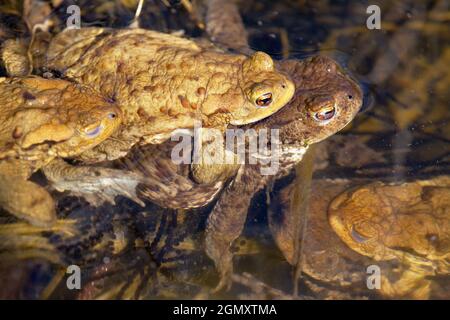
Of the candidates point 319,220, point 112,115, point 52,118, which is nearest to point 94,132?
point 112,115

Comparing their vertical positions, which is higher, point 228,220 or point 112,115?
point 112,115

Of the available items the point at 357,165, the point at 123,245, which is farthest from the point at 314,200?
the point at 123,245

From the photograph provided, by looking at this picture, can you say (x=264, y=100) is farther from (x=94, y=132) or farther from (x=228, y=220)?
(x=94, y=132)

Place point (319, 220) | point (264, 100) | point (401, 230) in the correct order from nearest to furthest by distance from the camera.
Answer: point (264, 100)
point (401, 230)
point (319, 220)

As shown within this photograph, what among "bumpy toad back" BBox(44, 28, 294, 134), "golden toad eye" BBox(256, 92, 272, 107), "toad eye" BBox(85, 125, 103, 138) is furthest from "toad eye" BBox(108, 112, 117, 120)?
"golden toad eye" BBox(256, 92, 272, 107)

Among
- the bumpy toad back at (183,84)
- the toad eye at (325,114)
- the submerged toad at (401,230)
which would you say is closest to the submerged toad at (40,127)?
the bumpy toad back at (183,84)

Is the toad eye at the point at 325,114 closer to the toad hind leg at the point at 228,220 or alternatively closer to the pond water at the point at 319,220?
the pond water at the point at 319,220

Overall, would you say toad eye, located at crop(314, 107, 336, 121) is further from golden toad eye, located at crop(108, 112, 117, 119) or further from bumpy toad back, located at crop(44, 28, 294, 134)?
golden toad eye, located at crop(108, 112, 117, 119)
